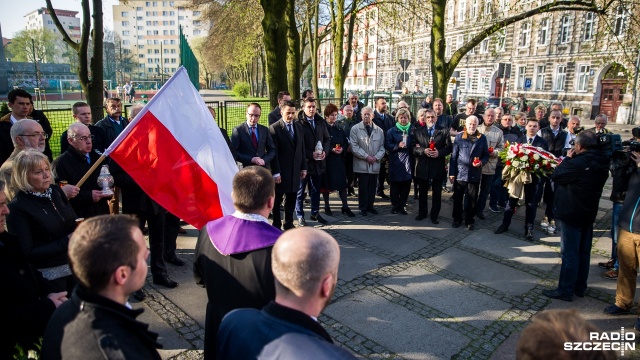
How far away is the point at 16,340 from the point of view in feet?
8.55

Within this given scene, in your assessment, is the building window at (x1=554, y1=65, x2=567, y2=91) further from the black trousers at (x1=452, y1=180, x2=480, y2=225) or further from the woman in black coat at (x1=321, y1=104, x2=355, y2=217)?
the woman in black coat at (x1=321, y1=104, x2=355, y2=217)

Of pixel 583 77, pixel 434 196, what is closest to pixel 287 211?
pixel 434 196

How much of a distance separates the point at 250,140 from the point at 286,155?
731mm

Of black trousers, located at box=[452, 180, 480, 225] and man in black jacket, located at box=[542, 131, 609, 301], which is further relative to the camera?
black trousers, located at box=[452, 180, 480, 225]

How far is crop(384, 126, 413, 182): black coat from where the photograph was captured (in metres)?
8.34

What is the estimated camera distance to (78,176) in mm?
4555

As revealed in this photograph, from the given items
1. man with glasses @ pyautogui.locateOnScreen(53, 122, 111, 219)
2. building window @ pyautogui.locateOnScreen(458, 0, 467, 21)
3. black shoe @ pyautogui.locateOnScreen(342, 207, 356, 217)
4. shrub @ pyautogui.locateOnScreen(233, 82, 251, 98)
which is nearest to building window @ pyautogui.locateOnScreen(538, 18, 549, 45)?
building window @ pyautogui.locateOnScreen(458, 0, 467, 21)

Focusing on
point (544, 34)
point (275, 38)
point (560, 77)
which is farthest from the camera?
point (544, 34)

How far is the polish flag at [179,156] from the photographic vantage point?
12.5 feet

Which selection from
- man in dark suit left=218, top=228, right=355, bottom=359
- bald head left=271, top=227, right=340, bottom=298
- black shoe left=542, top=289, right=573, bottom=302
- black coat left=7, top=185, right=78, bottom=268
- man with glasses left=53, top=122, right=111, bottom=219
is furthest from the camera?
black shoe left=542, top=289, right=573, bottom=302

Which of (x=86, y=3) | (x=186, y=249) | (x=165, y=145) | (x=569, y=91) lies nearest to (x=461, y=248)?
(x=186, y=249)

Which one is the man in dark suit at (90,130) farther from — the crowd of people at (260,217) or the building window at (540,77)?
the building window at (540,77)

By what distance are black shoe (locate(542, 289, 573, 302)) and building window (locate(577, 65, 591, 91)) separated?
35758mm

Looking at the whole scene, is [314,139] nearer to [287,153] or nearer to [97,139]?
[287,153]
